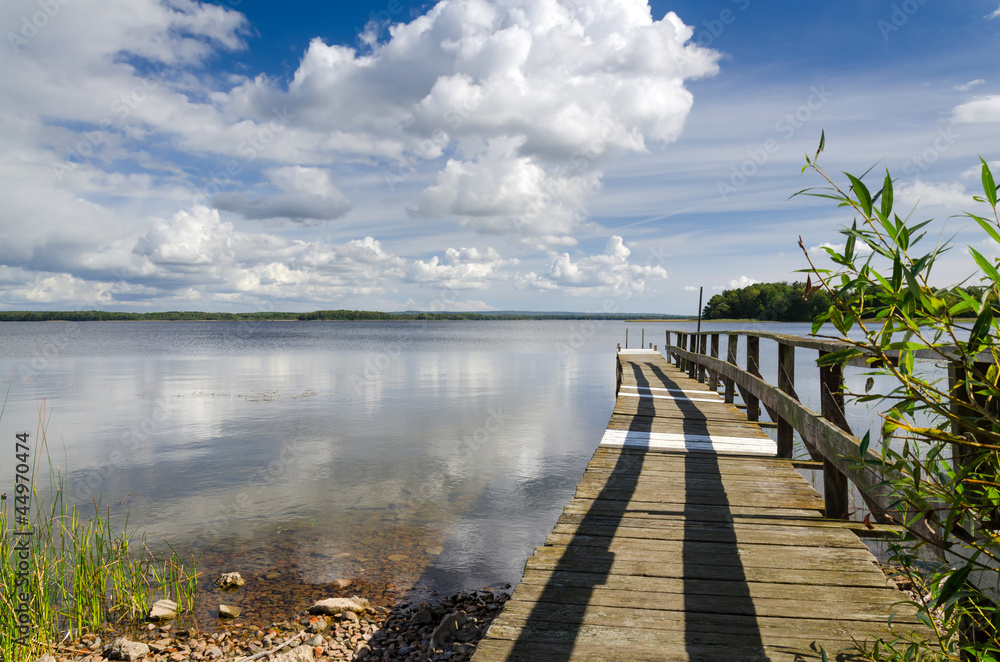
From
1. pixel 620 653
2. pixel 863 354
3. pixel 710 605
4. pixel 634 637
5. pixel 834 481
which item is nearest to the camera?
pixel 863 354

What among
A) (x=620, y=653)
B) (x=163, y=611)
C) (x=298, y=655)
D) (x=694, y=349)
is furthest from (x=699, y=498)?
(x=694, y=349)

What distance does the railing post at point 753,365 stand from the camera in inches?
264

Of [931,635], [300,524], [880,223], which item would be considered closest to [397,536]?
[300,524]

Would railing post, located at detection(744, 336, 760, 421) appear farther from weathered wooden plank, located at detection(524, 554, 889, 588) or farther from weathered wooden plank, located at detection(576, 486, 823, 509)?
weathered wooden plank, located at detection(524, 554, 889, 588)

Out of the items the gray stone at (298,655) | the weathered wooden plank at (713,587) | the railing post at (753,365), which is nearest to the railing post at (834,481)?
the weathered wooden plank at (713,587)

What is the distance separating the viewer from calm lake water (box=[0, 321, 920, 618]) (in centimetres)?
807

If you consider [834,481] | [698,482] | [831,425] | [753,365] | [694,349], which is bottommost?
[698,482]

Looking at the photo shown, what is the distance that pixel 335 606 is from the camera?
20.8ft

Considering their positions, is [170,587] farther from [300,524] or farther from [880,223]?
[880,223]

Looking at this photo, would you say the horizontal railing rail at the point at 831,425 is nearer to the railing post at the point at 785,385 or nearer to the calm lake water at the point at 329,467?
the railing post at the point at 785,385

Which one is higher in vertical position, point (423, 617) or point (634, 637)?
point (634, 637)

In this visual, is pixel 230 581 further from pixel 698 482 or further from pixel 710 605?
pixel 710 605

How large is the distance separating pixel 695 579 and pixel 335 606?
476 cm

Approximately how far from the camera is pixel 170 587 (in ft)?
23.4
